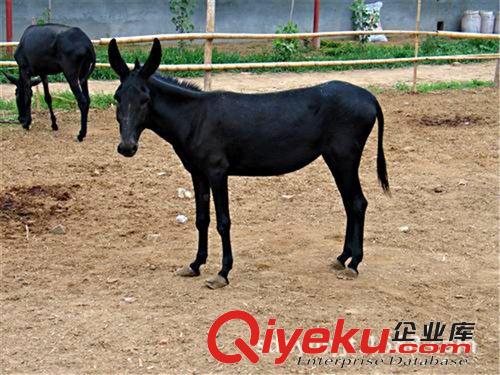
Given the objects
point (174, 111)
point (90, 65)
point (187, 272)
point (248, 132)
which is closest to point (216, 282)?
point (187, 272)

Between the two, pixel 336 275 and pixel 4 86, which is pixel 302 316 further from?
pixel 4 86

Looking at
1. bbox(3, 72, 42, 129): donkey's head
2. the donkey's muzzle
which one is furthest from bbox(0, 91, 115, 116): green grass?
the donkey's muzzle

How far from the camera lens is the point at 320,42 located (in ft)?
62.3

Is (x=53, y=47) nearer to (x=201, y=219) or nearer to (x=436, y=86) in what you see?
(x=201, y=219)

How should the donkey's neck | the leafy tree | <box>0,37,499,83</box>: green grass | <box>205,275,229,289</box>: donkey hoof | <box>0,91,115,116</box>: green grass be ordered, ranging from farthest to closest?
the leafy tree
<box>0,37,499,83</box>: green grass
<box>0,91,115,116</box>: green grass
<box>205,275,229,289</box>: donkey hoof
the donkey's neck

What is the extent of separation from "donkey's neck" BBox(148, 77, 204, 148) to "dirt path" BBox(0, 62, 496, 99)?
304 inches

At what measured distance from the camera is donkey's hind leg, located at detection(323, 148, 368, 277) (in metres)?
5.82

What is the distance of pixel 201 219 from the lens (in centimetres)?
589

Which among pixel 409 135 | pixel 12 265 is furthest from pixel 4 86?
pixel 12 265

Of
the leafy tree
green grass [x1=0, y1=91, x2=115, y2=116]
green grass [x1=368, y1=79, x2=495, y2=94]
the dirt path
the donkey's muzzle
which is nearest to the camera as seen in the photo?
the donkey's muzzle

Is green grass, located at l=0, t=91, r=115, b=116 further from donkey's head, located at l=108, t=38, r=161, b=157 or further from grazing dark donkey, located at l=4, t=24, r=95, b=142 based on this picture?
donkey's head, located at l=108, t=38, r=161, b=157

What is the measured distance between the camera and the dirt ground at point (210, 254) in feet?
16.4

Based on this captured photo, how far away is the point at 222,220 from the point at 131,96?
1.09 m

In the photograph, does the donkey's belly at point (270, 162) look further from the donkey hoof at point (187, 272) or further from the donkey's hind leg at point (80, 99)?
the donkey's hind leg at point (80, 99)
